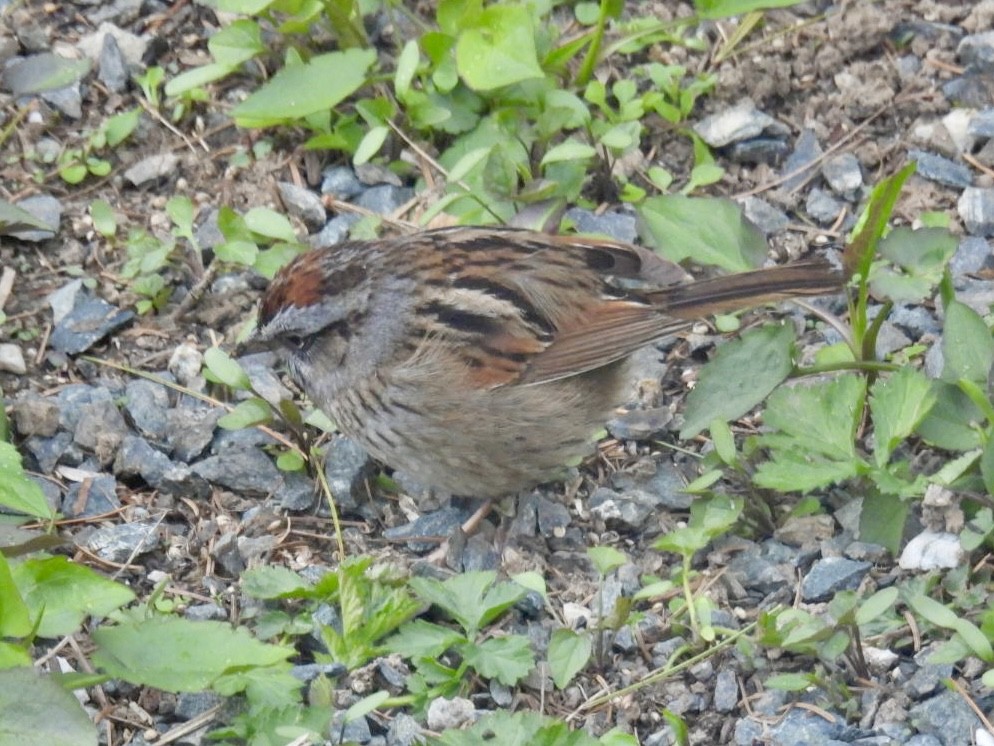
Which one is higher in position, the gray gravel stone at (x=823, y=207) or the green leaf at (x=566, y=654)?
the gray gravel stone at (x=823, y=207)

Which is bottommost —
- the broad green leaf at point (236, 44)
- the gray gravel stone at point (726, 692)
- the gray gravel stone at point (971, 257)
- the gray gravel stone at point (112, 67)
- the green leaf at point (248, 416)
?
the gray gravel stone at point (726, 692)

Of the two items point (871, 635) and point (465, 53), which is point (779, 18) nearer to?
point (465, 53)

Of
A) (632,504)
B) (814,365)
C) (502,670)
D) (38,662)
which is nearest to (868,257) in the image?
(814,365)

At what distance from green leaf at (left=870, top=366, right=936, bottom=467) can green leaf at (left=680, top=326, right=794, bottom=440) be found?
33 centimetres

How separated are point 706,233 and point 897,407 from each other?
90cm

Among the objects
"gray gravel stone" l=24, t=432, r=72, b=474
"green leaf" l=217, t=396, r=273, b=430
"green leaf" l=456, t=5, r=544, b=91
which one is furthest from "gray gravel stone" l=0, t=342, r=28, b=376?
"green leaf" l=456, t=5, r=544, b=91

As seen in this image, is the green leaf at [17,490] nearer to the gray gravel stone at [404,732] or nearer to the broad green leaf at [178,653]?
the broad green leaf at [178,653]

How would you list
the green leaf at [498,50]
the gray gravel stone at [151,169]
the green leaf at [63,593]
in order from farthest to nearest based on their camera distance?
the gray gravel stone at [151,169] → the green leaf at [498,50] → the green leaf at [63,593]

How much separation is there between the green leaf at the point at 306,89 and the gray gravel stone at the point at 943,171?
197 cm

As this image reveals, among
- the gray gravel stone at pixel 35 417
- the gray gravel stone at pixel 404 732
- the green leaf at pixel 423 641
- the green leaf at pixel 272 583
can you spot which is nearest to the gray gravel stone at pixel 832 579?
the green leaf at pixel 423 641

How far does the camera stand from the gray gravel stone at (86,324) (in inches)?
210

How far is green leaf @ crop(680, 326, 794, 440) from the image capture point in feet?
15.3

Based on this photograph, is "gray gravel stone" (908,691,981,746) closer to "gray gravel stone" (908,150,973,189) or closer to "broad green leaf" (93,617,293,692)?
"broad green leaf" (93,617,293,692)

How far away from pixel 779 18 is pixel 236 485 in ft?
9.56
